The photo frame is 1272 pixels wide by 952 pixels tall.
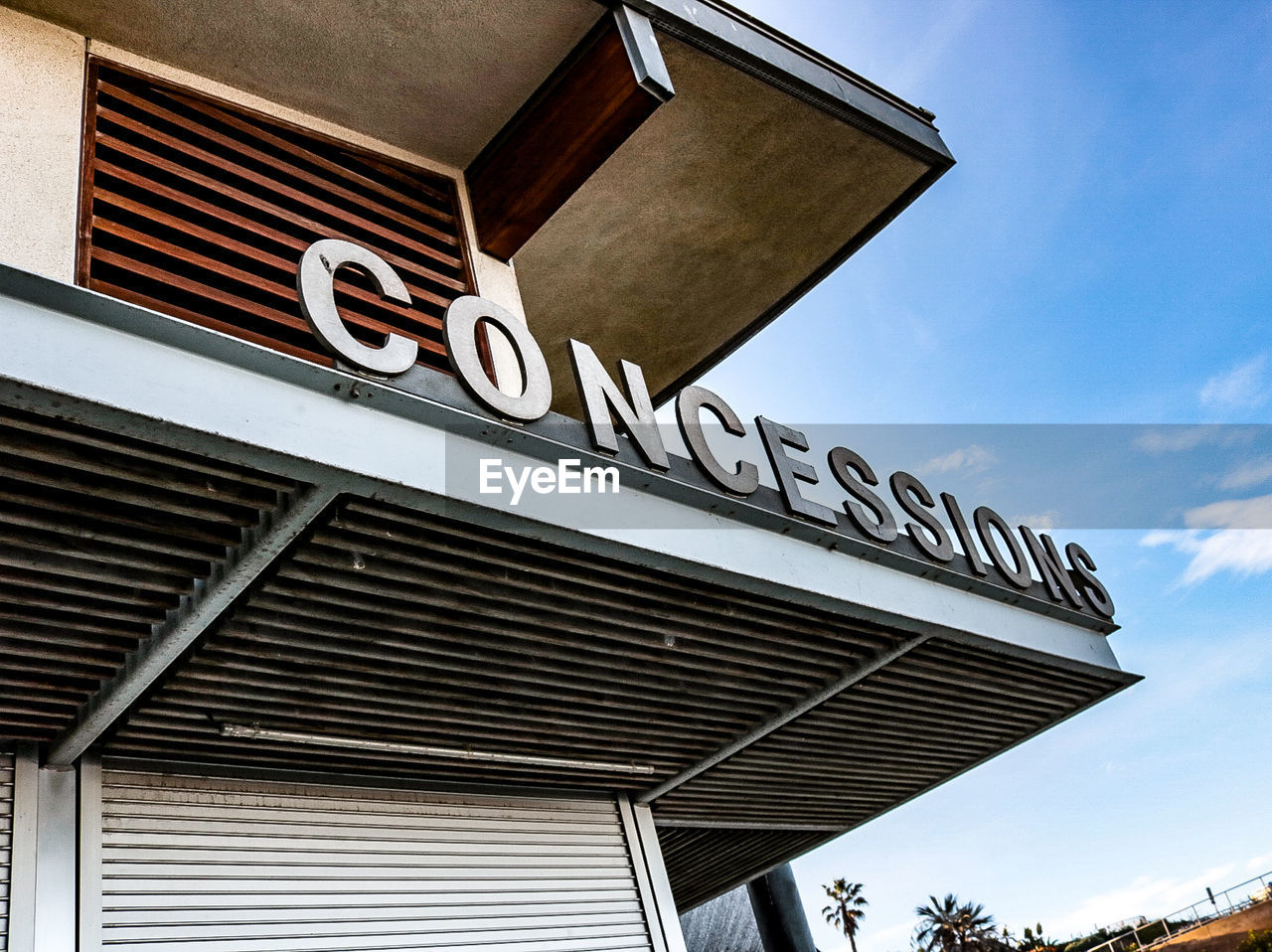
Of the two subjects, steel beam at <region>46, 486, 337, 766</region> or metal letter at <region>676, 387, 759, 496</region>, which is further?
metal letter at <region>676, 387, 759, 496</region>

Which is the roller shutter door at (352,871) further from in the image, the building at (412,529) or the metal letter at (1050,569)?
the metal letter at (1050,569)

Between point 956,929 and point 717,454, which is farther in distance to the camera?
point 956,929

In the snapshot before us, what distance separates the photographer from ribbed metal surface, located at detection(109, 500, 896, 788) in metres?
5.28

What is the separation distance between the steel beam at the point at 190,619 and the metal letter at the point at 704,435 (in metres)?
2.37

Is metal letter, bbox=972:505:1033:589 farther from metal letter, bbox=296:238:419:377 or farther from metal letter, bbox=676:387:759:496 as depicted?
metal letter, bbox=296:238:419:377

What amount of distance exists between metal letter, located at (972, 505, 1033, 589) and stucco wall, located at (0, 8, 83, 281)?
20.8ft

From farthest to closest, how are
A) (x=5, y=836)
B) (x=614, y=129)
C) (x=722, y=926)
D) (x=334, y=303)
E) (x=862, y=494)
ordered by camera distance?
(x=722, y=926), (x=614, y=129), (x=862, y=494), (x=5, y=836), (x=334, y=303)

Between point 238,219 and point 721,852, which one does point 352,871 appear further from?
point 721,852

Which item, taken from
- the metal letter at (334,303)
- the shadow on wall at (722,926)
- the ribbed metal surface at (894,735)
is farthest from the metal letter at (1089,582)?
the shadow on wall at (722,926)

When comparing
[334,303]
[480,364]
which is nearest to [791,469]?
[480,364]

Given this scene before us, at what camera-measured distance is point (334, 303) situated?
494 centimetres

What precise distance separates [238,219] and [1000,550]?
233 inches

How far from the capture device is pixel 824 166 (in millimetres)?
9938

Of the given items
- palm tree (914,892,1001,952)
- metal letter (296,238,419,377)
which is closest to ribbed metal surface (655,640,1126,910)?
metal letter (296,238,419,377)
